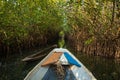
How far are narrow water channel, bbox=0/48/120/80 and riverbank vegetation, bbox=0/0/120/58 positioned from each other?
3.26 ft

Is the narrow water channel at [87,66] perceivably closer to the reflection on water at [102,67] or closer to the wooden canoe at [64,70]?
the reflection on water at [102,67]

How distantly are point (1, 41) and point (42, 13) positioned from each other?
25.4ft

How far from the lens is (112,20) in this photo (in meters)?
19.3

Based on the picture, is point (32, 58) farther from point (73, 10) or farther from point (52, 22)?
point (52, 22)

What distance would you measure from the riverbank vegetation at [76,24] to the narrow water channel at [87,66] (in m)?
0.99

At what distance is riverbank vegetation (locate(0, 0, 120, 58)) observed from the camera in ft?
63.1

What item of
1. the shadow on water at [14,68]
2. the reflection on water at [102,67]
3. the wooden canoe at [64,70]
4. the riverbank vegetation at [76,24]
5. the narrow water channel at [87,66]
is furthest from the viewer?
the riverbank vegetation at [76,24]

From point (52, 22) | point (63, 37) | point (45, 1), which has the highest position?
point (45, 1)

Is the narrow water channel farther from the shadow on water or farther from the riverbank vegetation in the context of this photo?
the riverbank vegetation

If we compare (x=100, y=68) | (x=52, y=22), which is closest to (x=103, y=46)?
(x=100, y=68)

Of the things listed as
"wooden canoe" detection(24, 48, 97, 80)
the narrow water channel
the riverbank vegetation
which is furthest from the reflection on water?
"wooden canoe" detection(24, 48, 97, 80)

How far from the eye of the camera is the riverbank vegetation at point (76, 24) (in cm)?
1923

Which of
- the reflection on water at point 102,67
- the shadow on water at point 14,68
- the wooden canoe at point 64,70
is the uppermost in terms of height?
the wooden canoe at point 64,70

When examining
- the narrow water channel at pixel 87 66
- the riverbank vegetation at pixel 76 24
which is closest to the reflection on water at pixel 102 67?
the narrow water channel at pixel 87 66
